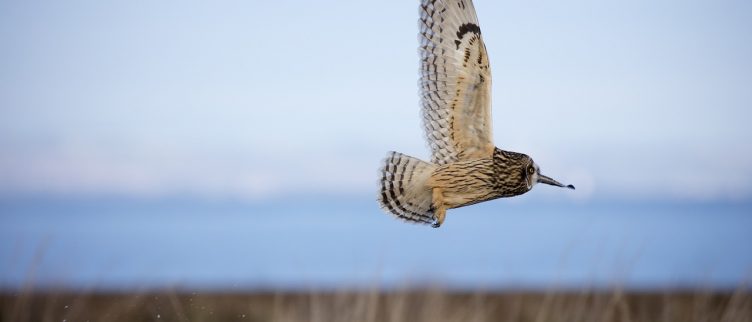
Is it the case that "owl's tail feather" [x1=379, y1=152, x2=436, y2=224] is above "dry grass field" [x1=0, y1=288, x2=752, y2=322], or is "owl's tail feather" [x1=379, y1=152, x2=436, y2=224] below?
above

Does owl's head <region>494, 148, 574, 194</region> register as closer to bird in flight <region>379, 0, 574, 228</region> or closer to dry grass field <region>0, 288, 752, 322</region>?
bird in flight <region>379, 0, 574, 228</region>

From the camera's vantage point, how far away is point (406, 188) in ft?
15.2

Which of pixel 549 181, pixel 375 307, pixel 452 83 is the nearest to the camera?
pixel 549 181

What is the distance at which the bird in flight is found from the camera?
4.55 meters

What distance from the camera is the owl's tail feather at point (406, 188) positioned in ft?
15.1

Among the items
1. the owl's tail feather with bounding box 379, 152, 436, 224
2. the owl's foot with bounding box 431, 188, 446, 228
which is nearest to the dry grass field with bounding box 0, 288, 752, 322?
the owl's tail feather with bounding box 379, 152, 436, 224

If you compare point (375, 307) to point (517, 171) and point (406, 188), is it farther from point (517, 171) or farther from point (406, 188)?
point (517, 171)

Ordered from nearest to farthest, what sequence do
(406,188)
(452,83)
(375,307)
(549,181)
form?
(549,181)
(406,188)
(452,83)
(375,307)

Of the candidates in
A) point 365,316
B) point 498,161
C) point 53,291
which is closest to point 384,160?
point 498,161

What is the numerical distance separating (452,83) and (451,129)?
236 millimetres

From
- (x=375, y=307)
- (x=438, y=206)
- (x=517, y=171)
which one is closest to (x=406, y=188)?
(x=438, y=206)

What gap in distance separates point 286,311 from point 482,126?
289 cm

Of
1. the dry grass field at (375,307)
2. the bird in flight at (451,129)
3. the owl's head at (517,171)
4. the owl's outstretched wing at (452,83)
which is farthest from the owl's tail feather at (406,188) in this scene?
the dry grass field at (375,307)

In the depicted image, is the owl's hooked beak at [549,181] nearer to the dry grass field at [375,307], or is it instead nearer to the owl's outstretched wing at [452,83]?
the owl's outstretched wing at [452,83]
